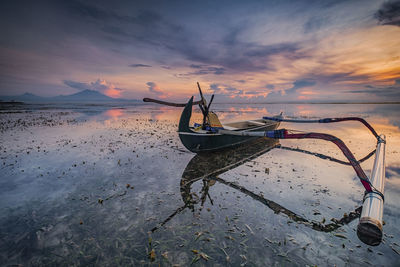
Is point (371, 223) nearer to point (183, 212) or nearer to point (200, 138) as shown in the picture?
point (183, 212)

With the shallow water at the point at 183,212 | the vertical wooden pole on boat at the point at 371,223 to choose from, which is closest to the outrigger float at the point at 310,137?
the vertical wooden pole on boat at the point at 371,223

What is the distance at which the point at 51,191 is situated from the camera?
652cm

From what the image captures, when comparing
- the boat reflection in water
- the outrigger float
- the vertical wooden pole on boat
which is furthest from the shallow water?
the outrigger float

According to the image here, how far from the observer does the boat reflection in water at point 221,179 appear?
507cm

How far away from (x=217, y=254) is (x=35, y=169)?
33.9 ft

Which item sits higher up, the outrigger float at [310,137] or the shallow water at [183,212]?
the outrigger float at [310,137]

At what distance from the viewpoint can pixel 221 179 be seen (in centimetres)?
790

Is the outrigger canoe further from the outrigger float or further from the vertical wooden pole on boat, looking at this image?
the vertical wooden pole on boat

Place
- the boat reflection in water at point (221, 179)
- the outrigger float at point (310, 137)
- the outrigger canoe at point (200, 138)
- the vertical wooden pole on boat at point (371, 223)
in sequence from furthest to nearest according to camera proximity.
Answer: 1. the outrigger canoe at point (200, 138)
2. the boat reflection in water at point (221, 179)
3. the outrigger float at point (310, 137)
4. the vertical wooden pole on boat at point (371, 223)

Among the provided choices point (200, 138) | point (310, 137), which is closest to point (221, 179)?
point (200, 138)

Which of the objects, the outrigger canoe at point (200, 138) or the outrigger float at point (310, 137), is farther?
the outrigger canoe at point (200, 138)

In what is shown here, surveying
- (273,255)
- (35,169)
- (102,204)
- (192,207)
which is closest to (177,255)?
(192,207)

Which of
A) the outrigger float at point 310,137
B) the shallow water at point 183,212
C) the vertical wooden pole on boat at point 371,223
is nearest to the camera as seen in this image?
the vertical wooden pole on boat at point 371,223

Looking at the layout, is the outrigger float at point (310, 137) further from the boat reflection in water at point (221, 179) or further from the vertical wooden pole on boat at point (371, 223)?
the boat reflection in water at point (221, 179)
